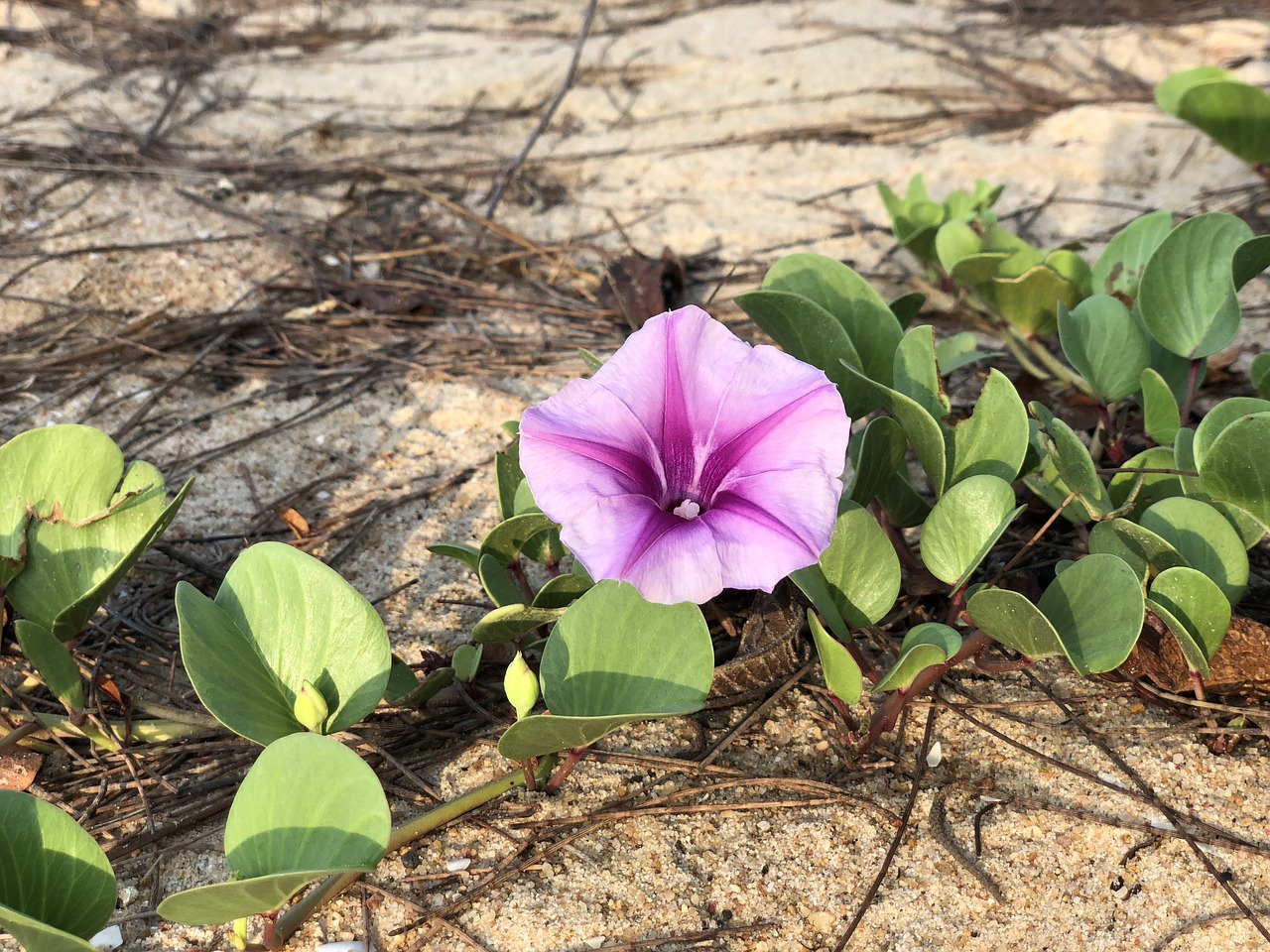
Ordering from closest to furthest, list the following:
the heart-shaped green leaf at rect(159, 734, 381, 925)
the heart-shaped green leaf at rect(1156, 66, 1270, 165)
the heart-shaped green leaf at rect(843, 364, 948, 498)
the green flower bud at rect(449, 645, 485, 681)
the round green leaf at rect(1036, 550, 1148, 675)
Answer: the heart-shaped green leaf at rect(159, 734, 381, 925)
the round green leaf at rect(1036, 550, 1148, 675)
the heart-shaped green leaf at rect(843, 364, 948, 498)
the green flower bud at rect(449, 645, 485, 681)
the heart-shaped green leaf at rect(1156, 66, 1270, 165)

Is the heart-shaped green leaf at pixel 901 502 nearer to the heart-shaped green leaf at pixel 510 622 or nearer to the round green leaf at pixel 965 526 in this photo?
the round green leaf at pixel 965 526

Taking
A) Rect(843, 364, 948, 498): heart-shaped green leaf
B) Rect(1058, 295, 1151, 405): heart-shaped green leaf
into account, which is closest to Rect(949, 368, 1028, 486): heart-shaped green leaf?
Rect(843, 364, 948, 498): heart-shaped green leaf

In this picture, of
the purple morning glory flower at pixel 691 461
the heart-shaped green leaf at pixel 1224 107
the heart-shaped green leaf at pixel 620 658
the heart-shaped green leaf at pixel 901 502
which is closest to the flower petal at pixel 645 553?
the purple morning glory flower at pixel 691 461

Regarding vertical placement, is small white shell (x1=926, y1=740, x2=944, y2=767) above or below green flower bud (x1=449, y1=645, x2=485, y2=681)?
below

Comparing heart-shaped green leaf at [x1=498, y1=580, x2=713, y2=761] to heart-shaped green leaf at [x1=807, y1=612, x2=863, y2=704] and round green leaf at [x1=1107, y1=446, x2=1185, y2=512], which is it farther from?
round green leaf at [x1=1107, y1=446, x2=1185, y2=512]

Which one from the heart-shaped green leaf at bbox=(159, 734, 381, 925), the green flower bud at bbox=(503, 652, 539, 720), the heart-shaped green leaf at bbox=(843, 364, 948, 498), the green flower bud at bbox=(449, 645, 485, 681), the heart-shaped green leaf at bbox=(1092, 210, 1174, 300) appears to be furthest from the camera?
the heart-shaped green leaf at bbox=(1092, 210, 1174, 300)

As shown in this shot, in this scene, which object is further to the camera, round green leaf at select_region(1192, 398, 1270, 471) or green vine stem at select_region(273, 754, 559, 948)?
round green leaf at select_region(1192, 398, 1270, 471)
